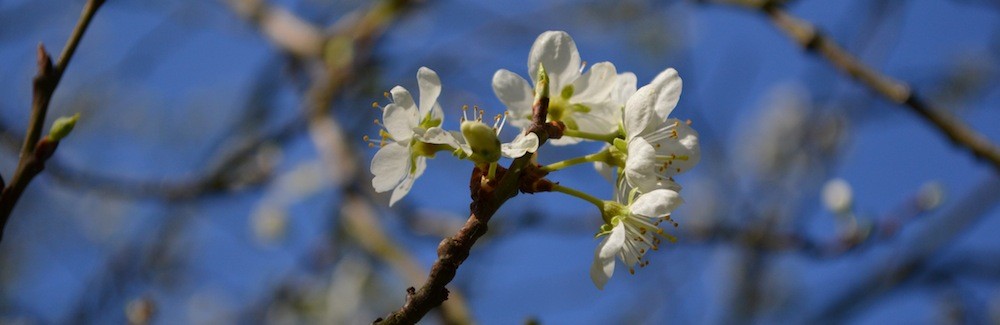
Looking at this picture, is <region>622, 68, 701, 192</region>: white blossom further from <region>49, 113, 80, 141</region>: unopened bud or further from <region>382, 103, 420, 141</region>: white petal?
<region>49, 113, 80, 141</region>: unopened bud

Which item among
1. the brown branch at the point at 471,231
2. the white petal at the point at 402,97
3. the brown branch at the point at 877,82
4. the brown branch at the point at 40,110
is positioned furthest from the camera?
the brown branch at the point at 877,82

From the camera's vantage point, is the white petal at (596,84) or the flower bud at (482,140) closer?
the flower bud at (482,140)

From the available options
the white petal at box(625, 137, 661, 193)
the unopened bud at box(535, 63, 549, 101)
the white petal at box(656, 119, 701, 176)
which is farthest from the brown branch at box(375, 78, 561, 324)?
the white petal at box(656, 119, 701, 176)

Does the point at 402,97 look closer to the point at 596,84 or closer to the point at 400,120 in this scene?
the point at 400,120

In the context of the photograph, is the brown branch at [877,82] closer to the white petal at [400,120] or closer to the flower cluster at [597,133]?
the flower cluster at [597,133]

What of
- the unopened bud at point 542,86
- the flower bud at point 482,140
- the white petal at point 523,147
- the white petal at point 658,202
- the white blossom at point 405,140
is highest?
the white blossom at point 405,140

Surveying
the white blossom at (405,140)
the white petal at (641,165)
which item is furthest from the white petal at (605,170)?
the white blossom at (405,140)
